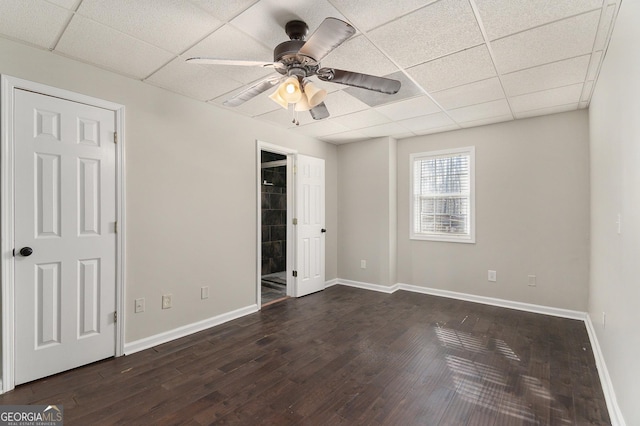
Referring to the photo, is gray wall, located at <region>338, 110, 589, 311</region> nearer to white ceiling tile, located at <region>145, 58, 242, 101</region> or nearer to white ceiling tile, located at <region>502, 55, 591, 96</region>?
white ceiling tile, located at <region>502, 55, 591, 96</region>

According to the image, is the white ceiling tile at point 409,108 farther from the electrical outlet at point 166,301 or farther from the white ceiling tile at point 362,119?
the electrical outlet at point 166,301

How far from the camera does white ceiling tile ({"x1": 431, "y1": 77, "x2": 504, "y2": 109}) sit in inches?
110

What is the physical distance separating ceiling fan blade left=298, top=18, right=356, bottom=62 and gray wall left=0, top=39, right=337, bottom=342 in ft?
6.15

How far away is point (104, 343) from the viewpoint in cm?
251

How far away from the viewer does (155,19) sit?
1847 mm

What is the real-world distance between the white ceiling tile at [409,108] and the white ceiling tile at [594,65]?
4.17ft

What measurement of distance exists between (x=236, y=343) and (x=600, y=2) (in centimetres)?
363

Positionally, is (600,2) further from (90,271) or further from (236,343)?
(90,271)

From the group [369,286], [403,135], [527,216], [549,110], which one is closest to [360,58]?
[403,135]

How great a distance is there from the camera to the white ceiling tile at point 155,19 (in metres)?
1.73

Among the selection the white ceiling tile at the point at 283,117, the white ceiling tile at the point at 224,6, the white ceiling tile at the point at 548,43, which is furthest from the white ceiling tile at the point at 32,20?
the white ceiling tile at the point at 548,43

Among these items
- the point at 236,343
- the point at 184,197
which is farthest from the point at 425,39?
the point at 236,343

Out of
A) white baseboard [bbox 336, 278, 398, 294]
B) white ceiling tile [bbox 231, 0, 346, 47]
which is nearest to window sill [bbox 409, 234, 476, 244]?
white baseboard [bbox 336, 278, 398, 294]

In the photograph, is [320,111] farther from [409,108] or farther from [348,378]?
[348,378]
